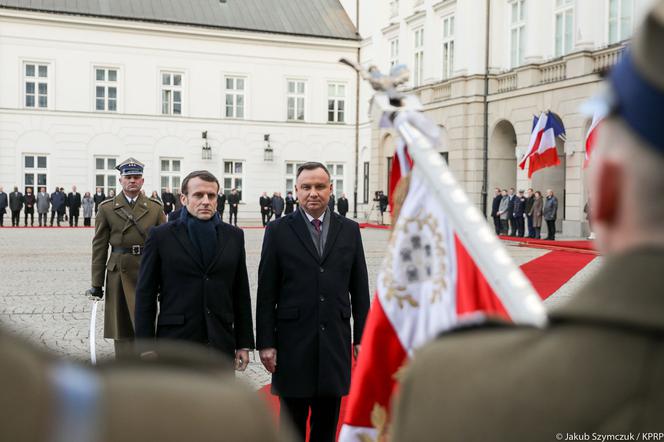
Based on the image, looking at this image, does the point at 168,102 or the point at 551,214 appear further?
the point at 168,102

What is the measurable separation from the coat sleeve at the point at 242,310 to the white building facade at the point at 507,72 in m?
19.8

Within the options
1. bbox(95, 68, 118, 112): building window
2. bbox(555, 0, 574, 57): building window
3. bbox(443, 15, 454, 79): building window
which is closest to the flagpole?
bbox(555, 0, 574, 57): building window

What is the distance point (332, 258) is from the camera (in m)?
4.43

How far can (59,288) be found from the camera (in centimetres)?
1205

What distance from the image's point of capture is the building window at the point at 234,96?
3869cm

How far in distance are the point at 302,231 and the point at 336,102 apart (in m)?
37.0

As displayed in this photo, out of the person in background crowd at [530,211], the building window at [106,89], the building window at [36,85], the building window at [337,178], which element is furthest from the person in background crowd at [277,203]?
the person in background crowd at [530,211]

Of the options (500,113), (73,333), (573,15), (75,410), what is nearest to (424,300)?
(75,410)

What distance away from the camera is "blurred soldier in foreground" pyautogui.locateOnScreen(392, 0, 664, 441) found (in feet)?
3.34

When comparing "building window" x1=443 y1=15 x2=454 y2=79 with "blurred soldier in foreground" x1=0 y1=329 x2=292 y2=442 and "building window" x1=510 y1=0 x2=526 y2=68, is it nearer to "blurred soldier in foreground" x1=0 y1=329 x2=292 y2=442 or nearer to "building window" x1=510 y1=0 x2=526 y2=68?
"building window" x1=510 y1=0 x2=526 y2=68

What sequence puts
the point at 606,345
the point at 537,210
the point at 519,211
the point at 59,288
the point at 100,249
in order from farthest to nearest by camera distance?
the point at 519,211 → the point at 537,210 → the point at 59,288 → the point at 100,249 → the point at 606,345

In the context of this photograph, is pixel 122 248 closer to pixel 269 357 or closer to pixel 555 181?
pixel 269 357

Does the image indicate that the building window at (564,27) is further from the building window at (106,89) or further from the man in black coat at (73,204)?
the building window at (106,89)

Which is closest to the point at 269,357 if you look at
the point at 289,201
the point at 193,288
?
the point at 193,288
